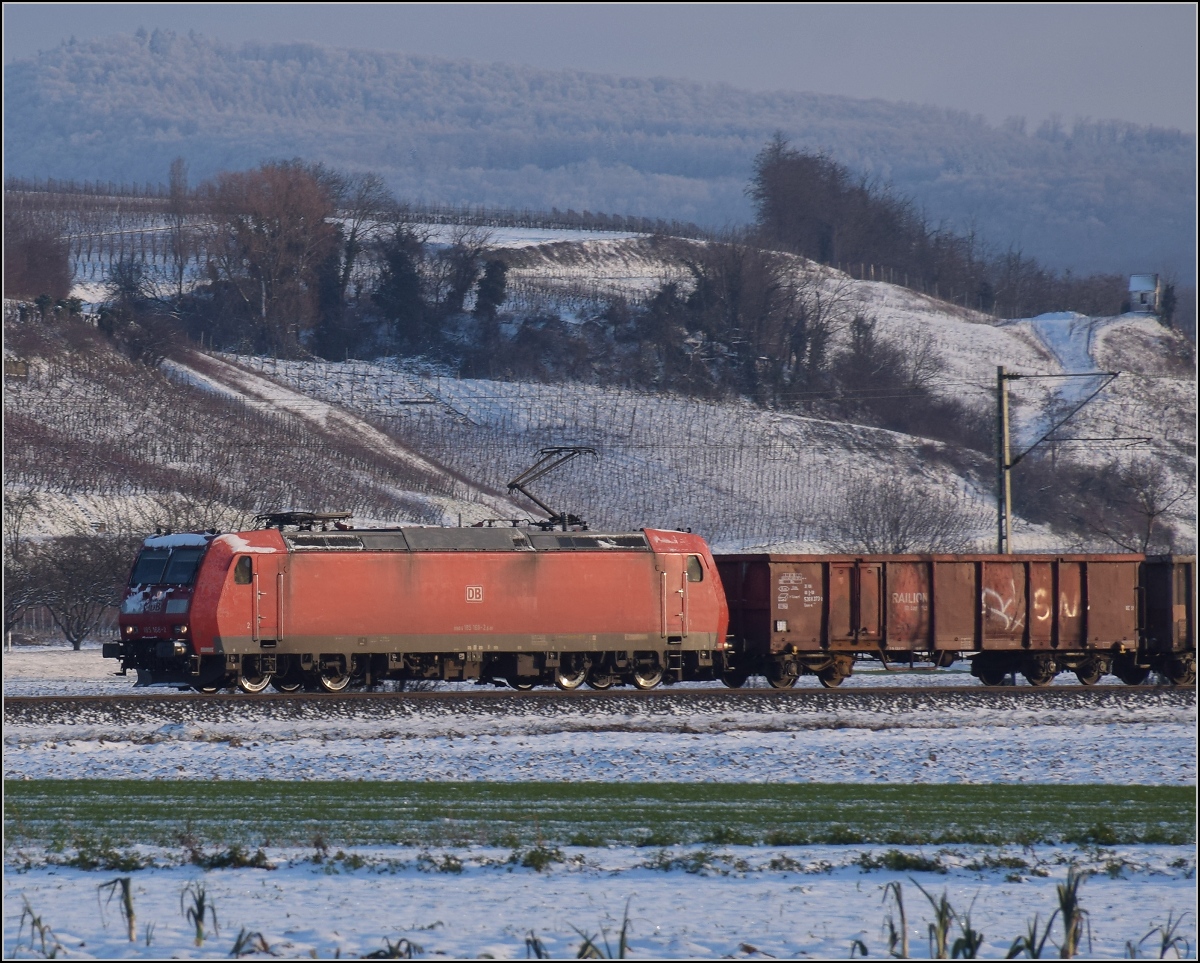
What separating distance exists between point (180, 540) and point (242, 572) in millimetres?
1861

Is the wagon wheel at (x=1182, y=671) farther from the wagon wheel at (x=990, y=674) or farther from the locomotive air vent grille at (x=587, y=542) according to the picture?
the locomotive air vent grille at (x=587, y=542)

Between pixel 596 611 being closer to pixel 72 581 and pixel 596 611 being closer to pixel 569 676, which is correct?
pixel 569 676

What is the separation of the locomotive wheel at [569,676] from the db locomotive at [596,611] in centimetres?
4

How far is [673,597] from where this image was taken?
3133cm

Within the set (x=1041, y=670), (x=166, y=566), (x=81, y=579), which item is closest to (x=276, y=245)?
(x=81, y=579)

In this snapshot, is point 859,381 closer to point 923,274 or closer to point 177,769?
point 923,274

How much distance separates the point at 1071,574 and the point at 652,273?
96.7 meters

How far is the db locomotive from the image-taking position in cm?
2892

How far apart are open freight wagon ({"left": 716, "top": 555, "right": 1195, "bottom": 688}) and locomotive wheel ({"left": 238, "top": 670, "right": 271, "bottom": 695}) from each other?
1074cm

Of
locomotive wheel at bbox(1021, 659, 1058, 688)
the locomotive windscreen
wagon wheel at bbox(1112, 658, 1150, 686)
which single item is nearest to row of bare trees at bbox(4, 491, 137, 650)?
the locomotive windscreen

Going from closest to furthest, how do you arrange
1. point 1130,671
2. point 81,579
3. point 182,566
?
1. point 182,566
2. point 1130,671
3. point 81,579

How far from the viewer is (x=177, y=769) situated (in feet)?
66.7

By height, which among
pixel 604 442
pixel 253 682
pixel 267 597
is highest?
pixel 604 442

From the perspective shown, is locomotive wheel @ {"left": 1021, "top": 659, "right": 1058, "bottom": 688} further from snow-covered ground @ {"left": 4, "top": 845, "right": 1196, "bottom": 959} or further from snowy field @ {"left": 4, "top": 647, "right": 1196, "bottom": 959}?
snow-covered ground @ {"left": 4, "top": 845, "right": 1196, "bottom": 959}
